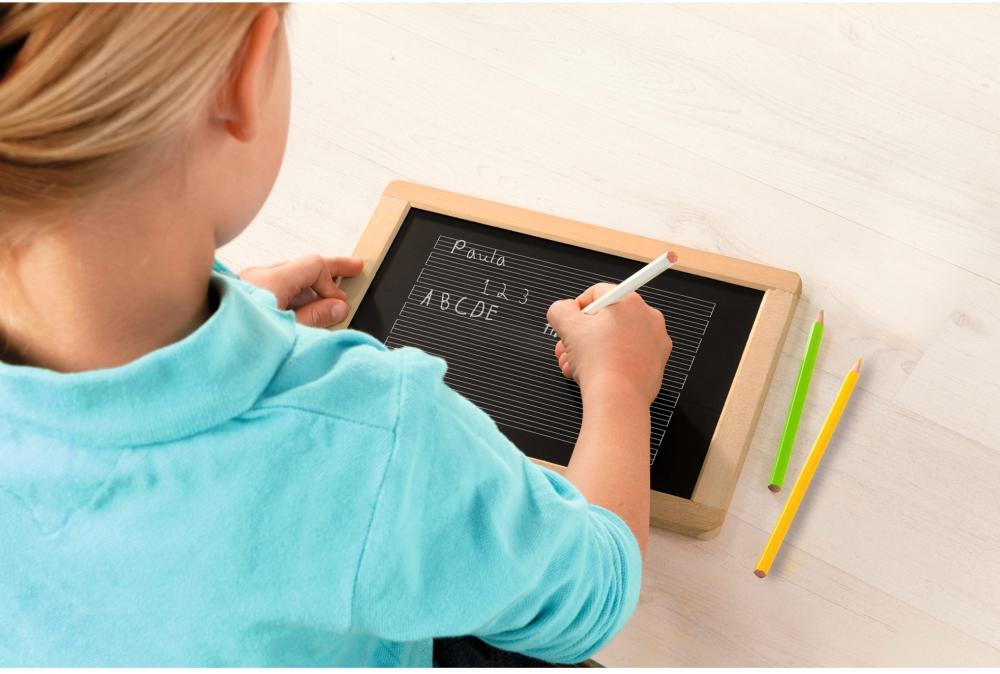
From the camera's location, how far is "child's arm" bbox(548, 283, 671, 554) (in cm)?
73

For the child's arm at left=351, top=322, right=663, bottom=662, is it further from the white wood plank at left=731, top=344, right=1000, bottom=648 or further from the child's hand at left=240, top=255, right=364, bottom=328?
the child's hand at left=240, top=255, right=364, bottom=328

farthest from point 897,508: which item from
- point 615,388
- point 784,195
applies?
point 784,195

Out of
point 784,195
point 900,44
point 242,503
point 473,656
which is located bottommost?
point 473,656

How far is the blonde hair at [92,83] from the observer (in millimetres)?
373

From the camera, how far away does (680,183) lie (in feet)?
3.14

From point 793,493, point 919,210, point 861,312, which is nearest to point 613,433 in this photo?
point 793,493

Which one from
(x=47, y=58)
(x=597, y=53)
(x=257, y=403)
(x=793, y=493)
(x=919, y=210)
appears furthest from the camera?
(x=597, y=53)

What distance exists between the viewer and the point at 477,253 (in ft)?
3.01

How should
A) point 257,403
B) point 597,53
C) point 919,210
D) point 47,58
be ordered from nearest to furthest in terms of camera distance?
point 47,58, point 257,403, point 919,210, point 597,53

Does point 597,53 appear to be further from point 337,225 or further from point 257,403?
point 257,403

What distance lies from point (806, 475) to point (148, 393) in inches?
18.7

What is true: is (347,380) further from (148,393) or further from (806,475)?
(806,475)

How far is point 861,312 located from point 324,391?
51cm

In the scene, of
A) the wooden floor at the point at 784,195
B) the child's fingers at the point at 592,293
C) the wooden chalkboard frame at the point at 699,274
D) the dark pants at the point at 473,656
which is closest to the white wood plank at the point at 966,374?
the wooden floor at the point at 784,195
